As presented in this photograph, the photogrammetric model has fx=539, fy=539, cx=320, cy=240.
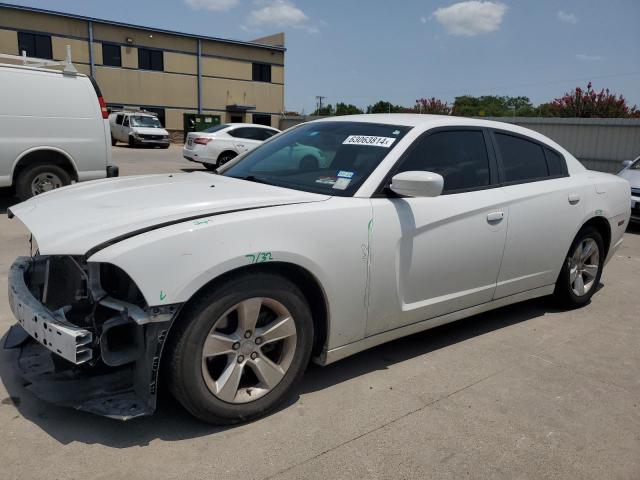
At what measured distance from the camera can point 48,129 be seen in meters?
7.63

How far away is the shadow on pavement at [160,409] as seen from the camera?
264 centimetres

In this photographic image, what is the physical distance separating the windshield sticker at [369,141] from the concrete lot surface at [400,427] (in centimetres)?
143

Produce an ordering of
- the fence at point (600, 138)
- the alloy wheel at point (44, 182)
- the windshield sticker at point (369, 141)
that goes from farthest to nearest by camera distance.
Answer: the fence at point (600, 138) < the alloy wheel at point (44, 182) < the windshield sticker at point (369, 141)

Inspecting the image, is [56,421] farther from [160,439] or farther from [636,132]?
[636,132]

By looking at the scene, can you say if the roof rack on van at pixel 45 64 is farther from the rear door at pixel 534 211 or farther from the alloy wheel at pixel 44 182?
the rear door at pixel 534 211

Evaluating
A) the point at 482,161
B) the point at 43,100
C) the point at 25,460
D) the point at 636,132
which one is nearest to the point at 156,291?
the point at 25,460

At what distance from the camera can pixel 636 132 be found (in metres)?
15.6

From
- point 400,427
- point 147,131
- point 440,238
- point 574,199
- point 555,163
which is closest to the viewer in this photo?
point 400,427

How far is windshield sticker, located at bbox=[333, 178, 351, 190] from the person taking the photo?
318 centimetres

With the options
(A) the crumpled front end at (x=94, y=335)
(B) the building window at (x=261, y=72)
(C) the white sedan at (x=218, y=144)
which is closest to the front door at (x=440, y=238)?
(A) the crumpled front end at (x=94, y=335)

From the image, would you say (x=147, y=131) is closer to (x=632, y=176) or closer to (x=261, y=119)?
(x=261, y=119)

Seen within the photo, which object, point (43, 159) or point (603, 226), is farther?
point (43, 159)

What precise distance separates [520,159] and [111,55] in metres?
34.5

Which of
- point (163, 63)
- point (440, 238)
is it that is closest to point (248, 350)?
point (440, 238)
